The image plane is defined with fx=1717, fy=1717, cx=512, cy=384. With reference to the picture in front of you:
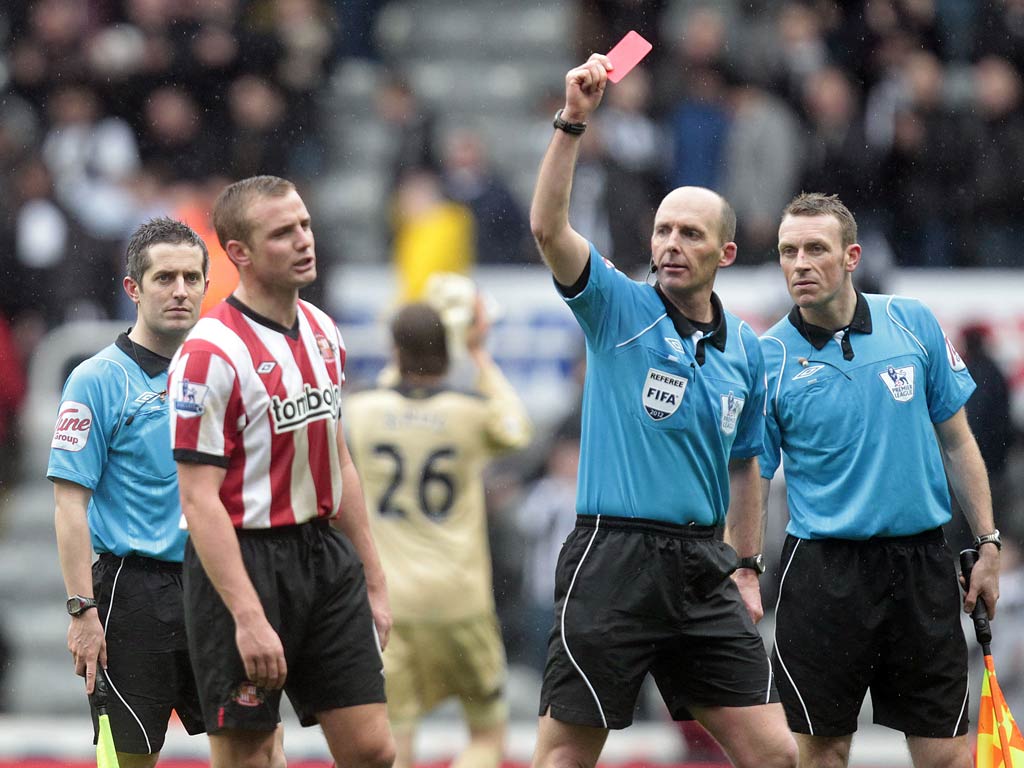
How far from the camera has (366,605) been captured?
17.9 feet

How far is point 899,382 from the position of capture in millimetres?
6387

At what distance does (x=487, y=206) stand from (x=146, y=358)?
7.13m

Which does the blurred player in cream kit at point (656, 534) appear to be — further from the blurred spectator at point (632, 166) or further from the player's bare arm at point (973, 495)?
the blurred spectator at point (632, 166)

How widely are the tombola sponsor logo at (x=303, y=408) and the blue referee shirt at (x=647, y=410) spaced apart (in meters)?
0.87

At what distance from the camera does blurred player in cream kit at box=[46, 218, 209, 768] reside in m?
6.14

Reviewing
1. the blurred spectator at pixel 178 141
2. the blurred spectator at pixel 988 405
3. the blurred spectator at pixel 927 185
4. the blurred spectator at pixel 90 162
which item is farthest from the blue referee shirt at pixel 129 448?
the blurred spectator at pixel 927 185

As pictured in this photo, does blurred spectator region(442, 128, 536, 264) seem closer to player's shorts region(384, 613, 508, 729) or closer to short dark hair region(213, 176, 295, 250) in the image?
player's shorts region(384, 613, 508, 729)

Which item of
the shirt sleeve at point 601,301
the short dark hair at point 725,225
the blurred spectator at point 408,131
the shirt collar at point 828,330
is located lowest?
the shirt collar at point 828,330

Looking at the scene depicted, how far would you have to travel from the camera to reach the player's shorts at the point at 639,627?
5660 millimetres

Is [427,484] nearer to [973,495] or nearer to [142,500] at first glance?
[142,500]

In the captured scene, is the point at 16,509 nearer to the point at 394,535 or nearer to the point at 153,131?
the point at 153,131

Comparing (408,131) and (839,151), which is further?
(408,131)

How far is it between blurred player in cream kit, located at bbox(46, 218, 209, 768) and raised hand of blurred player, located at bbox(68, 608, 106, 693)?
180 mm

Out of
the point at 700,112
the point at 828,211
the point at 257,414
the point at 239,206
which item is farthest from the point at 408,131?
the point at 257,414
